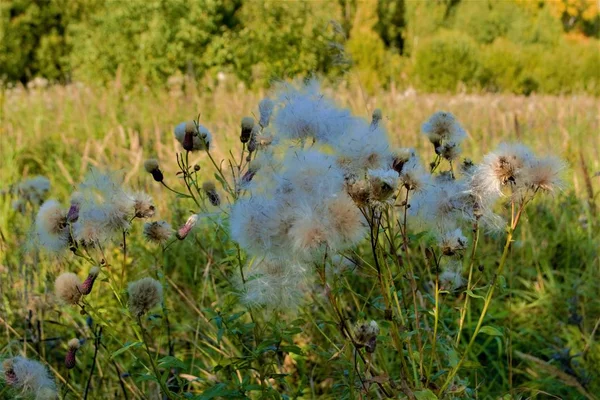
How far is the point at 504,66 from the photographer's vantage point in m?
→ 15.8

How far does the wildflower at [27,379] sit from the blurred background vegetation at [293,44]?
874 mm

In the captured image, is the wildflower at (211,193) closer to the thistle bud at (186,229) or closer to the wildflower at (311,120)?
the thistle bud at (186,229)

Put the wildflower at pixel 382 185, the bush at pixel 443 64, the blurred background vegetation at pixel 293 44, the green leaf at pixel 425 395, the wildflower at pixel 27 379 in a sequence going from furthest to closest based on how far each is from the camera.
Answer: the bush at pixel 443 64, the blurred background vegetation at pixel 293 44, the wildflower at pixel 27 379, the green leaf at pixel 425 395, the wildflower at pixel 382 185

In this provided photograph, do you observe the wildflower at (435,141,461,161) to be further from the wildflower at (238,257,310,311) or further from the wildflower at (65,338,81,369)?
the wildflower at (65,338,81,369)

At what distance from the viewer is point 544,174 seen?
3.92 ft

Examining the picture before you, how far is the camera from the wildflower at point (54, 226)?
1.38 meters

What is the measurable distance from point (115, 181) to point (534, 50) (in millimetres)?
16736

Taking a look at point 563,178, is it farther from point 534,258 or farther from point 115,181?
point 534,258

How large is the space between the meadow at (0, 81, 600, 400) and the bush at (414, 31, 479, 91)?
8.83 metres

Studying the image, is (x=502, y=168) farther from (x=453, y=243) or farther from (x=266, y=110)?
(x=266, y=110)

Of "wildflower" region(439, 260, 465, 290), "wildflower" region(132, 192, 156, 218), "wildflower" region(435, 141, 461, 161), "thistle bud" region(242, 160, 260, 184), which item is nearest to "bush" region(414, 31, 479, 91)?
"wildflower" region(439, 260, 465, 290)

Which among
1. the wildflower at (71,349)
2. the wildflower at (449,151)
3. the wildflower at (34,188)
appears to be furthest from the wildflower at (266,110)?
the wildflower at (34,188)

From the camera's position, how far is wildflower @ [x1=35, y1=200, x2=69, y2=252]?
4.54 feet

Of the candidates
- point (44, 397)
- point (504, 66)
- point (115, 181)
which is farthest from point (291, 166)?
point (504, 66)
